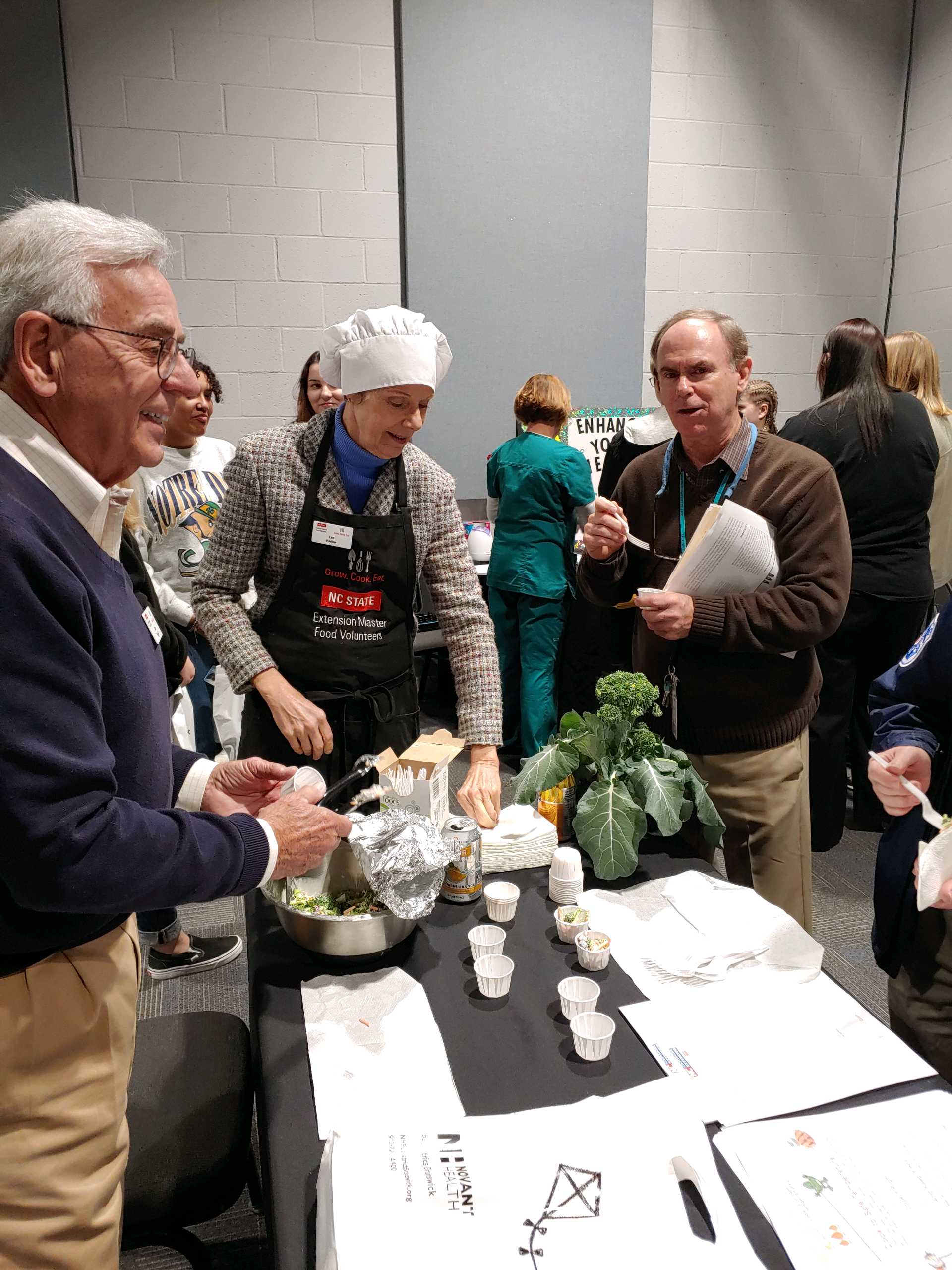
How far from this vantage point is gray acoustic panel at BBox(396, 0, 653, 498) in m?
4.24

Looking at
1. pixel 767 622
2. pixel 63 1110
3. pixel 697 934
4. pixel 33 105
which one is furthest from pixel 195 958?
pixel 33 105

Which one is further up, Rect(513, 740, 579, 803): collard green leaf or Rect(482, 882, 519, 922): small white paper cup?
Rect(513, 740, 579, 803): collard green leaf

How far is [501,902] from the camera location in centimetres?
133

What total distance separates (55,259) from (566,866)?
1076 mm

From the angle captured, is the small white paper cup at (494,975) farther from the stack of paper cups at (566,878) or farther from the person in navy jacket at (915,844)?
the person in navy jacket at (915,844)

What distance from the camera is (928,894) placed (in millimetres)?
1139

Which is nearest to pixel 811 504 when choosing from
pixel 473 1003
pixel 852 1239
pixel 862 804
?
pixel 473 1003

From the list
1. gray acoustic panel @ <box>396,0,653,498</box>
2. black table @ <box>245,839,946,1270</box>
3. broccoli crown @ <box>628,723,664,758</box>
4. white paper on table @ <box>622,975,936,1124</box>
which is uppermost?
gray acoustic panel @ <box>396,0,653,498</box>

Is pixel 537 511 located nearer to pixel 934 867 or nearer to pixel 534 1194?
pixel 934 867

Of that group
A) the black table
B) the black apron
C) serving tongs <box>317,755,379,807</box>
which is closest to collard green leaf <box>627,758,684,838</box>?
the black table

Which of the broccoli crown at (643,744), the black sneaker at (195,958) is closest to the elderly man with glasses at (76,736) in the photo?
the broccoli crown at (643,744)

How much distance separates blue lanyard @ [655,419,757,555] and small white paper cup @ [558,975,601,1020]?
954 millimetres

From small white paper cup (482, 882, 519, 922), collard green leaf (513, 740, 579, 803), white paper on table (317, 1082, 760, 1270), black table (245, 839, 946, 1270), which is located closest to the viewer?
white paper on table (317, 1082, 760, 1270)

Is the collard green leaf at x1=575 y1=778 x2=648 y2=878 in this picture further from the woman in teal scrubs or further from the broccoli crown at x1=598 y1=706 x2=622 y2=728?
the woman in teal scrubs
